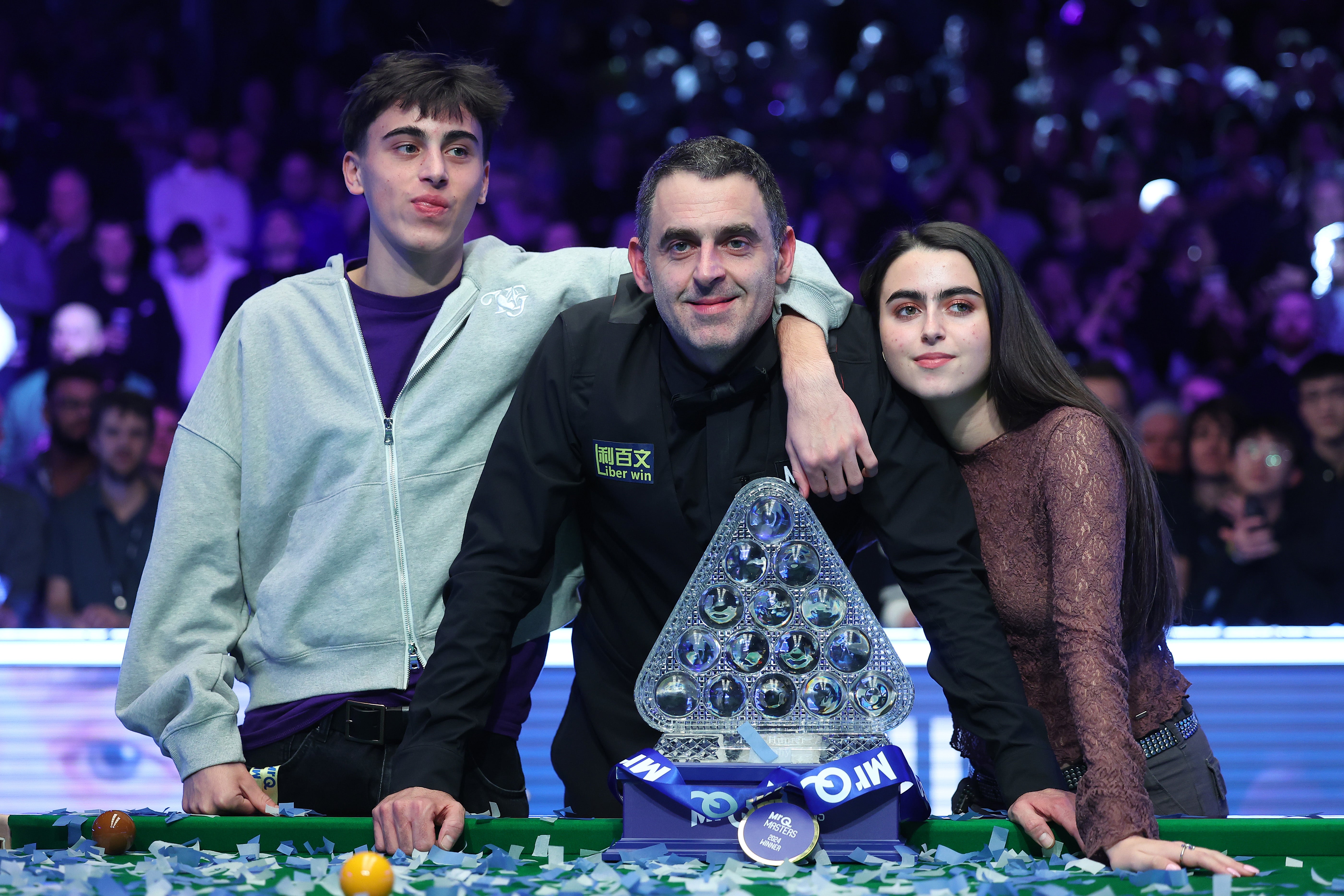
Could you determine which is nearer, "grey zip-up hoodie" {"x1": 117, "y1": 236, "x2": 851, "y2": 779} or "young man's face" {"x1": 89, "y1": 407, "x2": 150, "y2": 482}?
"grey zip-up hoodie" {"x1": 117, "y1": 236, "x2": 851, "y2": 779}

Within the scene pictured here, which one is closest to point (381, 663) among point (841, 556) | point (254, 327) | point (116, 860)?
point (116, 860)

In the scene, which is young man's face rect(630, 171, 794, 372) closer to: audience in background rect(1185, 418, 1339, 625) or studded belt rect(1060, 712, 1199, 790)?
studded belt rect(1060, 712, 1199, 790)

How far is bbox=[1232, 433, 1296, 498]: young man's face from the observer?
183 inches

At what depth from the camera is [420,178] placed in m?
2.23

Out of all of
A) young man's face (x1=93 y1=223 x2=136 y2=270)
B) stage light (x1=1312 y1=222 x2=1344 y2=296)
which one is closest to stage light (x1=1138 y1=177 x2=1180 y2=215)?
stage light (x1=1312 y1=222 x2=1344 y2=296)

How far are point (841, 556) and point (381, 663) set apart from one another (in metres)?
0.87

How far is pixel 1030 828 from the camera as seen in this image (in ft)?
5.48

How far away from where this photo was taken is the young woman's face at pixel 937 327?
2.01 m

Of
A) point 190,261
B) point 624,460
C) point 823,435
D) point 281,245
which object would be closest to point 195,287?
point 190,261

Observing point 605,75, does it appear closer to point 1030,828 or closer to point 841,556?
point 841,556

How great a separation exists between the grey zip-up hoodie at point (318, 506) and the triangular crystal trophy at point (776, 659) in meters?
0.46

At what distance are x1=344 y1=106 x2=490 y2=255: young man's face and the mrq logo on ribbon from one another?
1149mm

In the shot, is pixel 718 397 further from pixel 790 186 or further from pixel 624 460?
pixel 790 186

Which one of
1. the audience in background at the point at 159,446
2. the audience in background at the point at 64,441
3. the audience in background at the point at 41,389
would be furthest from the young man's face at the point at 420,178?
the audience in background at the point at 41,389
